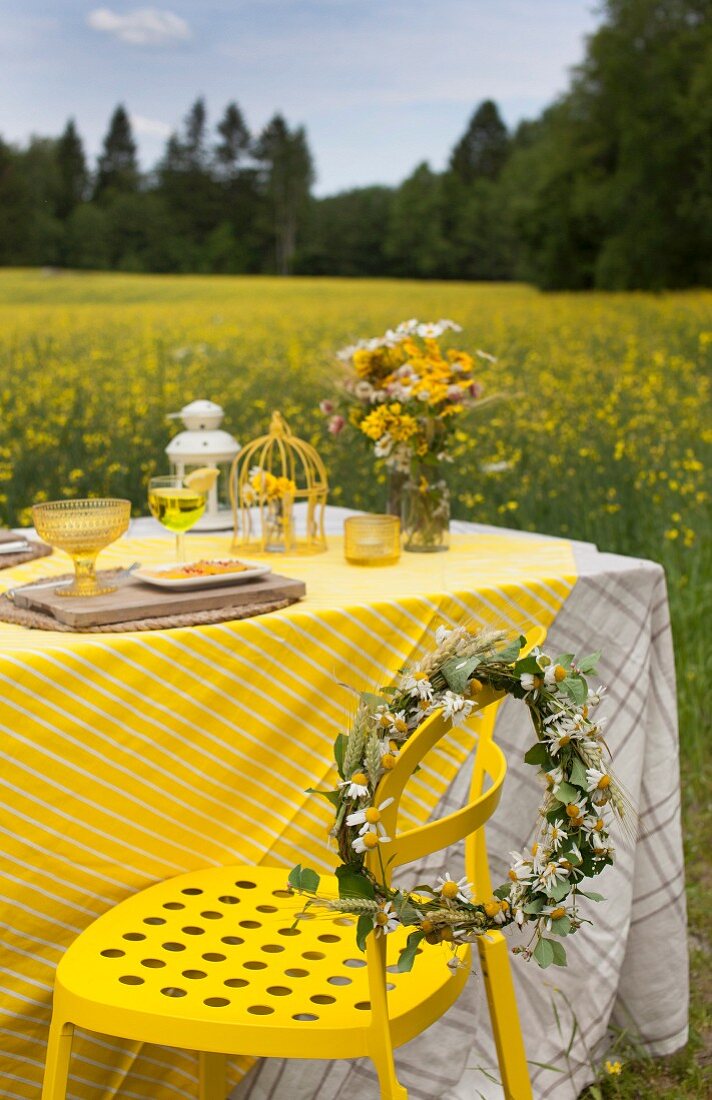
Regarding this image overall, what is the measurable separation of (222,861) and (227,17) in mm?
11010

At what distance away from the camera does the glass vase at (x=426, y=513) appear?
2.02 metres

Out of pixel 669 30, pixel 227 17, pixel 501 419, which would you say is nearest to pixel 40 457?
pixel 501 419

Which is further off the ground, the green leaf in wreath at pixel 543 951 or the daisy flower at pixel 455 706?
the daisy flower at pixel 455 706

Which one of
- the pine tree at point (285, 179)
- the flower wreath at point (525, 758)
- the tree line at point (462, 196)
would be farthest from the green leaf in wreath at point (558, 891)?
the pine tree at point (285, 179)

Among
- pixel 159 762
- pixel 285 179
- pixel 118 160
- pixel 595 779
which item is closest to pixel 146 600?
pixel 159 762

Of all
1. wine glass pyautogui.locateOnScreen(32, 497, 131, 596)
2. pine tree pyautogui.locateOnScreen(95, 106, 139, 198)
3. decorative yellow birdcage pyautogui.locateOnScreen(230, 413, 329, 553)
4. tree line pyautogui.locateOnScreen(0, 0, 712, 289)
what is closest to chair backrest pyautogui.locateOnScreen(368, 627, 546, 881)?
wine glass pyautogui.locateOnScreen(32, 497, 131, 596)

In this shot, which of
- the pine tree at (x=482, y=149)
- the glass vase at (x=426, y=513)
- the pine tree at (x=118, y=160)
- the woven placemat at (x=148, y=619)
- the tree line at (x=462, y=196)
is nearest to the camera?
the woven placemat at (x=148, y=619)

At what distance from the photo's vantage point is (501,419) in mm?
5164

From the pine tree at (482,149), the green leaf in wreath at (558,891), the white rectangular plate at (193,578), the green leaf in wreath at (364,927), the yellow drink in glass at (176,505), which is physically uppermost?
the pine tree at (482,149)

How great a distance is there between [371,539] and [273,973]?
2.70 ft

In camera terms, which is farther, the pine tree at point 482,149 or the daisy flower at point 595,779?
the pine tree at point 482,149

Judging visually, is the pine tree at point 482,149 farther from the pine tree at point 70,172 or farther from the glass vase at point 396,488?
the glass vase at point 396,488

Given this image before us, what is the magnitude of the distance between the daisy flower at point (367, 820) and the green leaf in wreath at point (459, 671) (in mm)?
133

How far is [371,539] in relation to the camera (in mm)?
1891
